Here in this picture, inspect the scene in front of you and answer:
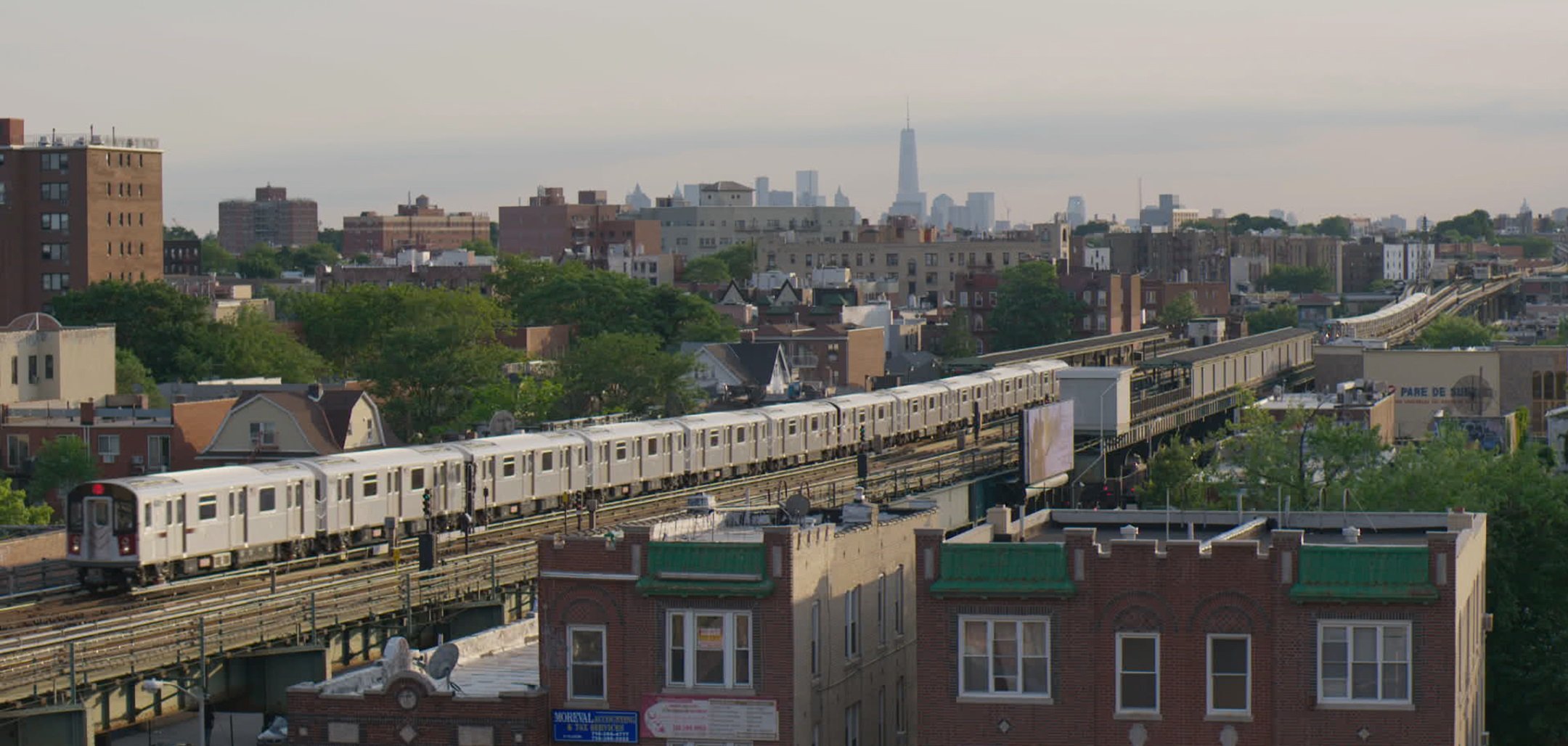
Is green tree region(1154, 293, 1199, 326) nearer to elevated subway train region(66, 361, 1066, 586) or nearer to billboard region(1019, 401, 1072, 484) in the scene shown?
elevated subway train region(66, 361, 1066, 586)

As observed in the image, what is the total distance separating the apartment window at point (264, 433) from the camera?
7944cm

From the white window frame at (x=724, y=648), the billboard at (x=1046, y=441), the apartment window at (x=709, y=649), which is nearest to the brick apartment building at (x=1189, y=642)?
the white window frame at (x=724, y=648)

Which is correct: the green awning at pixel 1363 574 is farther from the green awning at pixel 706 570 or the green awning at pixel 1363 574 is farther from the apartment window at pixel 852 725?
the apartment window at pixel 852 725

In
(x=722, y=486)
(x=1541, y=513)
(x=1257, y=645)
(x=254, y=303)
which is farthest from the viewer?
(x=254, y=303)

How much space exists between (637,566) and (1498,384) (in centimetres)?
8256

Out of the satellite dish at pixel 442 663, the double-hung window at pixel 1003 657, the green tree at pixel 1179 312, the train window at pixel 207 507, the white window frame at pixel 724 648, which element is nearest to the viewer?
the double-hung window at pixel 1003 657

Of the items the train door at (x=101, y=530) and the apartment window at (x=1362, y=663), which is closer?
the apartment window at (x=1362, y=663)

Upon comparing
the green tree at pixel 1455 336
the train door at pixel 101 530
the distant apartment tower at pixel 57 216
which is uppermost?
the distant apartment tower at pixel 57 216

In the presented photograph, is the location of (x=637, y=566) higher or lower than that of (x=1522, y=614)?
higher

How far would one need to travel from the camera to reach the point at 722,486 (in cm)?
7662

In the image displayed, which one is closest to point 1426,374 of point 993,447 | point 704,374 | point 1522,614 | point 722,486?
point 993,447

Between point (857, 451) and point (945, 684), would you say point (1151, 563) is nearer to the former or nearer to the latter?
point (945, 684)

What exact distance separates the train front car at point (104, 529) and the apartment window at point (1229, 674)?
28234 millimetres

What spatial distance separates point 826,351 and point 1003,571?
106202mm
